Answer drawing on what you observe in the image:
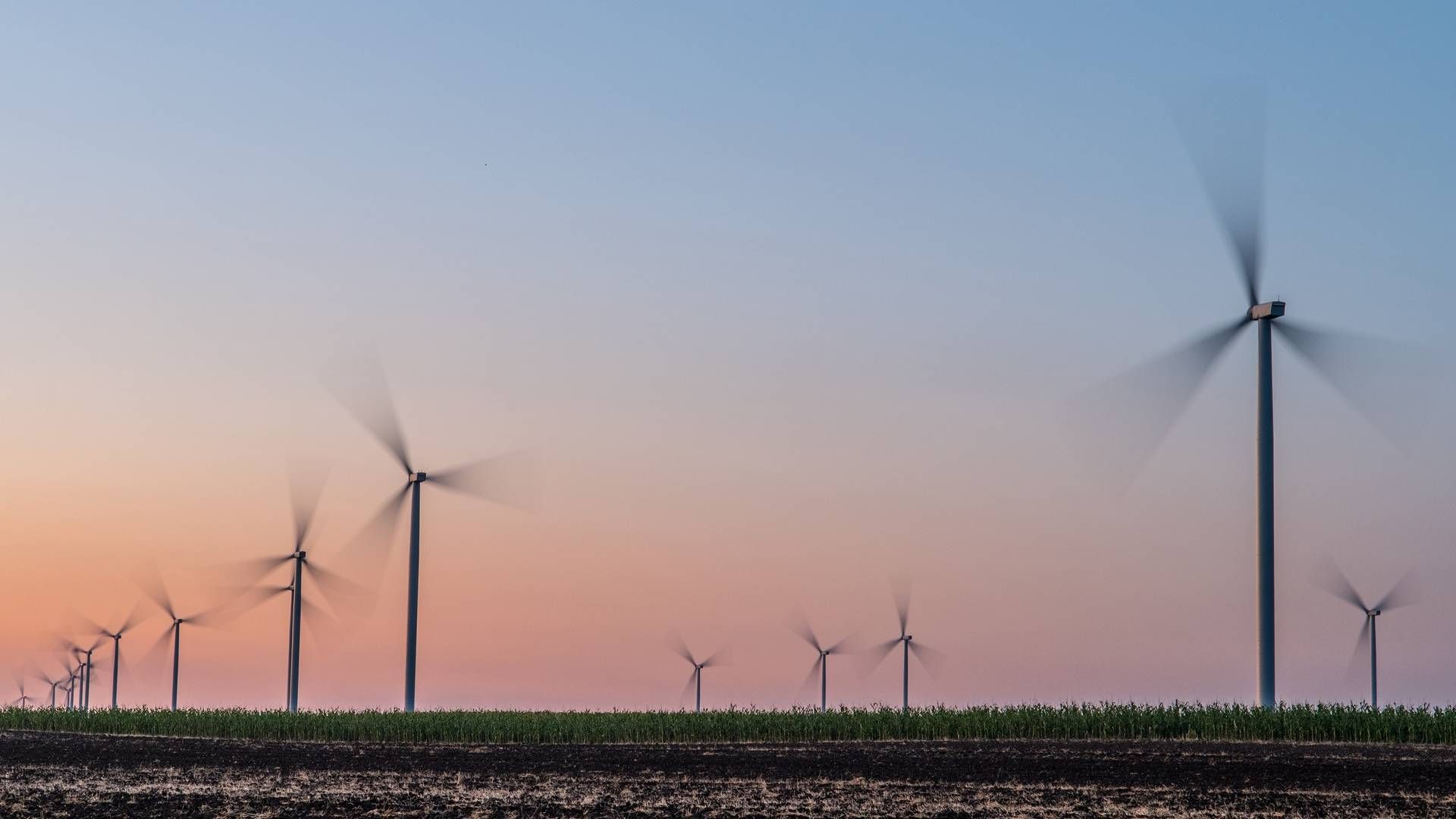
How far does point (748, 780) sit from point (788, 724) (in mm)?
18321

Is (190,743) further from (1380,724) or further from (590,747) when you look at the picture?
(1380,724)

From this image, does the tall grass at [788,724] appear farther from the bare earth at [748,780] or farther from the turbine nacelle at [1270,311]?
the turbine nacelle at [1270,311]

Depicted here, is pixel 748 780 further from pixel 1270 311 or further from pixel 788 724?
pixel 1270 311

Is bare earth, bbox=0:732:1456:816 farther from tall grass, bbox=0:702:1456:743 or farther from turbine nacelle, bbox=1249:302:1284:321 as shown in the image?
turbine nacelle, bbox=1249:302:1284:321

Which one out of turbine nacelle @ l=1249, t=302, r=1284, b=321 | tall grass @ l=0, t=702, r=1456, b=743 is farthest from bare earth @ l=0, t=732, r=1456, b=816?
turbine nacelle @ l=1249, t=302, r=1284, b=321

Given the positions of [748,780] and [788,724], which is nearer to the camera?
[748,780]

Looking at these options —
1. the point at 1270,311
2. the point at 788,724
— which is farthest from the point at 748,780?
the point at 1270,311

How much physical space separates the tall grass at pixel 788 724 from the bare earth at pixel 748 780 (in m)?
2.83

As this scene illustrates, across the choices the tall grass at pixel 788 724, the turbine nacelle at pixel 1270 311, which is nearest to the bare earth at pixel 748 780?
the tall grass at pixel 788 724

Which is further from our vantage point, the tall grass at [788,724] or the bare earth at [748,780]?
the tall grass at [788,724]

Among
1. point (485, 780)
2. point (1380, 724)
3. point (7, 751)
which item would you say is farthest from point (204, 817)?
point (1380, 724)

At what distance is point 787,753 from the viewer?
153 feet

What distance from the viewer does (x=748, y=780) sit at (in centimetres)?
A: 3828

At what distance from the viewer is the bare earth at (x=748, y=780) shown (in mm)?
32344
